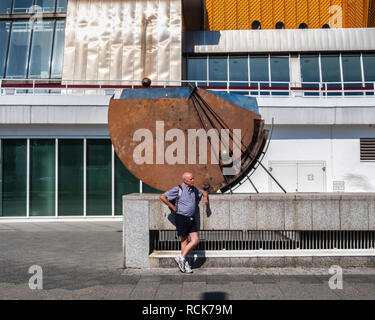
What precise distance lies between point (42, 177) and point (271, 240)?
11008 millimetres

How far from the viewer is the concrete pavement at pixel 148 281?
5496 millimetres

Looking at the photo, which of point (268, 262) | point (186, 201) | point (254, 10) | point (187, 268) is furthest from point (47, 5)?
point (268, 262)

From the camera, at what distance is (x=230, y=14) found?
Answer: 83.8 ft

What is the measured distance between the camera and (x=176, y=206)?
6.76 m

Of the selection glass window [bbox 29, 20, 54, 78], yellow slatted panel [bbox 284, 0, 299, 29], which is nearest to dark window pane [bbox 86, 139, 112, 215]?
glass window [bbox 29, 20, 54, 78]

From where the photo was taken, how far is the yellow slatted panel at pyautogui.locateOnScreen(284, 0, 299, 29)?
85.4ft

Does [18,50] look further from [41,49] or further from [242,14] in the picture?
[242,14]

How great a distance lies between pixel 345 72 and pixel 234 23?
7900 mm

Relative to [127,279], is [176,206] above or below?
above

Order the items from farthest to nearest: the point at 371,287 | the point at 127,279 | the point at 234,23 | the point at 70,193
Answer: the point at 234,23 < the point at 70,193 < the point at 127,279 < the point at 371,287

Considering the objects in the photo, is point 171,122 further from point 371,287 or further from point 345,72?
point 345,72

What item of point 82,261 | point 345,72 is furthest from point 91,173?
point 345,72

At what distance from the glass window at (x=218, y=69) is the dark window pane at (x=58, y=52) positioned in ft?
26.0

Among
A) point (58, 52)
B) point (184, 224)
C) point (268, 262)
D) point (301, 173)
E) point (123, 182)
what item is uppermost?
point (58, 52)
